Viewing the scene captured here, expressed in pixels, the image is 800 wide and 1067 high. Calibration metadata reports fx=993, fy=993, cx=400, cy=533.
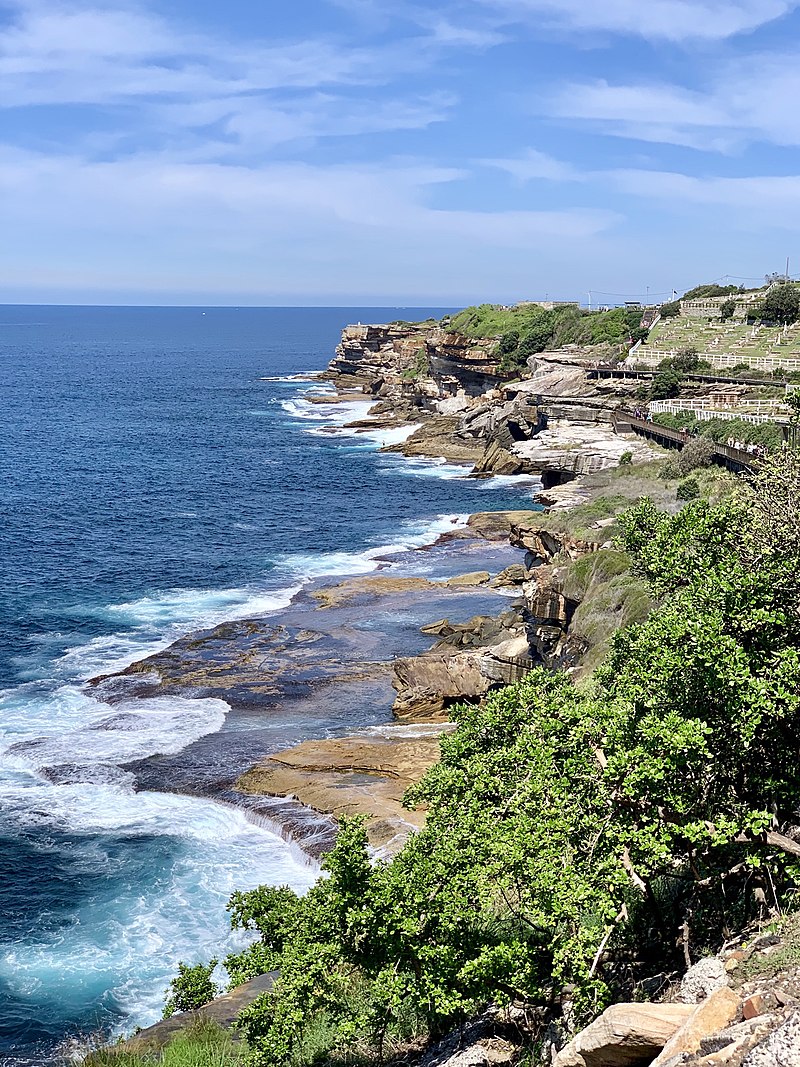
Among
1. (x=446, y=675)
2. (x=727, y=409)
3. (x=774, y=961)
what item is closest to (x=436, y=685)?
(x=446, y=675)

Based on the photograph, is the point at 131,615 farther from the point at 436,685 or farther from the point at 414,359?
the point at 414,359

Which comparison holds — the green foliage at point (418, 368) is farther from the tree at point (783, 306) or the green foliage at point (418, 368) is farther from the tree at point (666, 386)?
the tree at point (666, 386)

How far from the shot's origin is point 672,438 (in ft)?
213

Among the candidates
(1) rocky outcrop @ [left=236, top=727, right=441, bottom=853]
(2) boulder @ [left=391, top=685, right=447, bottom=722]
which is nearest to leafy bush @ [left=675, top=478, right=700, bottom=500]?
(2) boulder @ [left=391, top=685, right=447, bottom=722]

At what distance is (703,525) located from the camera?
1736cm

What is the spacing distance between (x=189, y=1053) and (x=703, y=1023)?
34.0 ft

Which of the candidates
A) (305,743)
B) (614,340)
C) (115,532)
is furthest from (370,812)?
(614,340)

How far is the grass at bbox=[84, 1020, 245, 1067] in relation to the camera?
55.6ft

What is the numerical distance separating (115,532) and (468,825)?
5807cm

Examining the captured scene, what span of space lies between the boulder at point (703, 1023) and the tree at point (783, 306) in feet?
336

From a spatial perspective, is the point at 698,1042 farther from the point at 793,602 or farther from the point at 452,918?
the point at 793,602

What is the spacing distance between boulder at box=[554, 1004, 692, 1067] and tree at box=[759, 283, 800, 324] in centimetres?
10211

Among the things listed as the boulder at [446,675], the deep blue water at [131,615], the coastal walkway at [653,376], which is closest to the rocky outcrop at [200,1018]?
the deep blue water at [131,615]

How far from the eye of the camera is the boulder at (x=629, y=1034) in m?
11.4
